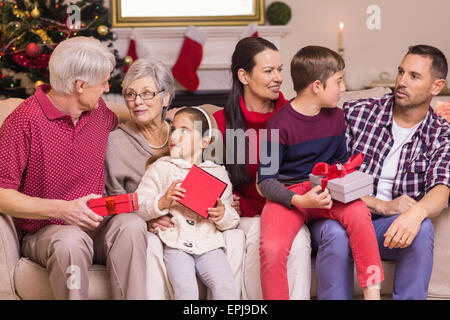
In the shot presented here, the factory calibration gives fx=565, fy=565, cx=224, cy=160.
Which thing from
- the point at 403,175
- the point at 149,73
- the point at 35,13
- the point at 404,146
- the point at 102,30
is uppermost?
the point at 35,13

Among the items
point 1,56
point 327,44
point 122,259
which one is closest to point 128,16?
point 1,56

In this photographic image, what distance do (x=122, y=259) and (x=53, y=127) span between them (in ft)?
1.73

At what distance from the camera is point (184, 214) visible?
2.06 metres

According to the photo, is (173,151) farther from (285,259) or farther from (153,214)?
(285,259)

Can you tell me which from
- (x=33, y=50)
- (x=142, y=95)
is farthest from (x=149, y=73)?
(x=33, y=50)

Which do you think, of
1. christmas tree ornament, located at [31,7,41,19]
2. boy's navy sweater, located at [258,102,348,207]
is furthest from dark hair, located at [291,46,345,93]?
christmas tree ornament, located at [31,7,41,19]

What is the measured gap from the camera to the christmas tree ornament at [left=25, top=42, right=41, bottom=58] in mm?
3658

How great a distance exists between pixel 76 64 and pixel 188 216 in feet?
2.20

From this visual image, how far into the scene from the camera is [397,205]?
210 cm

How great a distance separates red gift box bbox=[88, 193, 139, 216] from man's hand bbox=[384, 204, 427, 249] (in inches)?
35.2

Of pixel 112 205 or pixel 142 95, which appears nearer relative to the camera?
pixel 112 205

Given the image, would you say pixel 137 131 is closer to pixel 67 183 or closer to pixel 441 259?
pixel 67 183

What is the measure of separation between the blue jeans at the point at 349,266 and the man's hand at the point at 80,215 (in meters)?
0.79

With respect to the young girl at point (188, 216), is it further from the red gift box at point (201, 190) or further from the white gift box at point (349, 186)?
the white gift box at point (349, 186)
